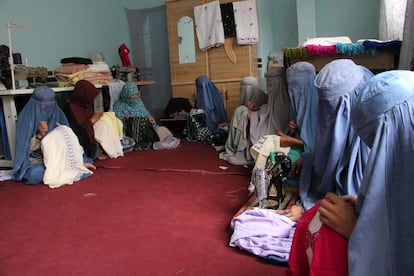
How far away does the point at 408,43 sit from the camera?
2.58 m

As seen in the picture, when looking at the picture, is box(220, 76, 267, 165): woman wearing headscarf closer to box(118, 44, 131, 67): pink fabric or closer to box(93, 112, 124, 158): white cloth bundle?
box(93, 112, 124, 158): white cloth bundle

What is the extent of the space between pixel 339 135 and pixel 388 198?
2.74 feet

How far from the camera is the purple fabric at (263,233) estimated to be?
1.82 meters

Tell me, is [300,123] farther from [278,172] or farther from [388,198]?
[388,198]

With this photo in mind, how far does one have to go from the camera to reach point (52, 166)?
333 centimetres

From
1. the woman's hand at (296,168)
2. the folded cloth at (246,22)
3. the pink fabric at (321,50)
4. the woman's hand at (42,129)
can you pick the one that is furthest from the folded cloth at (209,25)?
the woman's hand at (296,168)

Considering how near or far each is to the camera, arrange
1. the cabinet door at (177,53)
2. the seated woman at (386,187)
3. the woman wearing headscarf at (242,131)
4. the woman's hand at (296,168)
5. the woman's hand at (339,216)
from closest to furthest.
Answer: the seated woman at (386,187) → the woman's hand at (339,216) → the woman's hand at (296,168) → the woman wearing headscarf at (242,131) → the cabinet door at (177,53)

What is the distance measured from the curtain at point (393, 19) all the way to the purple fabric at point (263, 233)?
2.35 metres

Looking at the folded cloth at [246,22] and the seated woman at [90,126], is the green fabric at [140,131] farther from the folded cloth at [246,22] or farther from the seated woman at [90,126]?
the folded cloth at [246,22]

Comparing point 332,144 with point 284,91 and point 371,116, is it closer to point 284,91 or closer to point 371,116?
point 371,116

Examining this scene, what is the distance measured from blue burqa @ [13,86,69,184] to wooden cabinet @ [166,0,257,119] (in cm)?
267

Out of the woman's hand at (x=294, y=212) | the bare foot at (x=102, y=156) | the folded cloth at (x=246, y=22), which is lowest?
the bare foot at (x=102, y=156)

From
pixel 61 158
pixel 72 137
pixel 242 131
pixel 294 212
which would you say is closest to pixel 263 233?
pixel 294 212

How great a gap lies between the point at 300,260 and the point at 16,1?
4792mm
